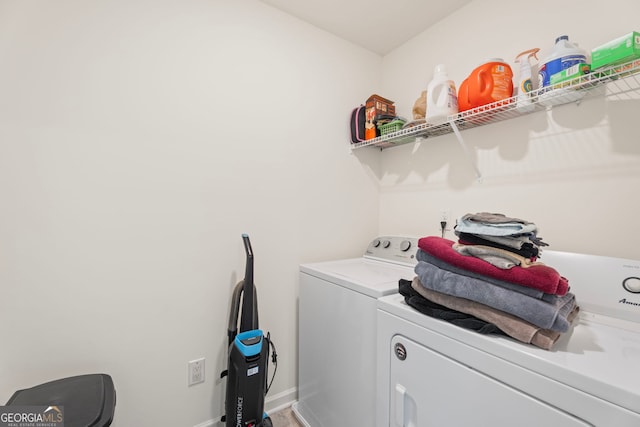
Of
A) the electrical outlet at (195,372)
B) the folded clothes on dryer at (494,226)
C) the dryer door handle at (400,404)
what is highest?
the folded clothes on dryer at (494,226)

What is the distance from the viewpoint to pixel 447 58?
1781 millimetres

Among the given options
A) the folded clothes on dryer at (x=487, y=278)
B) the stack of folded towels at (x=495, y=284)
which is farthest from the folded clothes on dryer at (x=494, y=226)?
the folded clothes on dryer at (x=487, y=278)

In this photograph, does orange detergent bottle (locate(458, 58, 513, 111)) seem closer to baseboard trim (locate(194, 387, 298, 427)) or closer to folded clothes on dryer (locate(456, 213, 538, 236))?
folded clothes on dryer (locate(456, 213, 538, 236))

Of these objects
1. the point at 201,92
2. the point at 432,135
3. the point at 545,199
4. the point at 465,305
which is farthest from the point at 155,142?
the point at 545,199

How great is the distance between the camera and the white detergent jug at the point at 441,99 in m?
1.48

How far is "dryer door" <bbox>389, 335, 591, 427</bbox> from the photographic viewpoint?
26.7 inches

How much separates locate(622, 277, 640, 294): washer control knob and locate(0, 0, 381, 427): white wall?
144 cm

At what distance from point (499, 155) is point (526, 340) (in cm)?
113

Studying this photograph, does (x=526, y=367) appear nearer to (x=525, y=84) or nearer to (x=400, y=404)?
(x=400, y=404)

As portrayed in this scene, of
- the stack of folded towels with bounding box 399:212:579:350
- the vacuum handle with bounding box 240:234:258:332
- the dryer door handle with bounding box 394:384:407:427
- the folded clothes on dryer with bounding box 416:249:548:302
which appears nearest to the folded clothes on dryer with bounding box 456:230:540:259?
the stack of folded towels with bounding box 399:212:579:350

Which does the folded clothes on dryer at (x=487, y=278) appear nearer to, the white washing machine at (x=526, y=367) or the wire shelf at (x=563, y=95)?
the white washing machine at (x=526, y=367)

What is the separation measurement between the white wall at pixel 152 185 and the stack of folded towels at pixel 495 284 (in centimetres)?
104

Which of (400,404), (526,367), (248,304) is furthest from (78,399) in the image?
(526,367)

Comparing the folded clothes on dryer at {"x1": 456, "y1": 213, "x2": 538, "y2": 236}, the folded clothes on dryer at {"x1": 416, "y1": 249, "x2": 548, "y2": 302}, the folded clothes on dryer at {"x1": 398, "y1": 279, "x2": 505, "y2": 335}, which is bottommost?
the folded clothes on dryer at {"x1": 398, "y1": 279, "x2": 505, "y2": 335}
